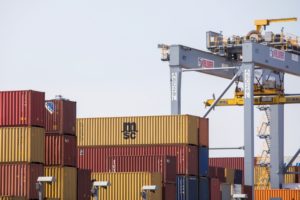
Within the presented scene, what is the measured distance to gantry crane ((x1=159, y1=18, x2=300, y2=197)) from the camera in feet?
305

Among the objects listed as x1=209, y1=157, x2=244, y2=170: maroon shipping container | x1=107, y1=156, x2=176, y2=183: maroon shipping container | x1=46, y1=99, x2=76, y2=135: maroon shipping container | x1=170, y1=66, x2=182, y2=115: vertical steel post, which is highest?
x1=170, y1=66, x2=182, y2=115: vertical steel post

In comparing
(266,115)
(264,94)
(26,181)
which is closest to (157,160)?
(26,181)

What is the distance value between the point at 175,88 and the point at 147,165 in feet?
52.4

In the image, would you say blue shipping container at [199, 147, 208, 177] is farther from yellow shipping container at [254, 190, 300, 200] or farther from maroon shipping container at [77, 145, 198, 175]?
yellow shipping container at [254, 190, 300, 200]

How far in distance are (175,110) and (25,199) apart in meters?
29.4

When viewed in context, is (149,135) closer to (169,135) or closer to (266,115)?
(169,135)

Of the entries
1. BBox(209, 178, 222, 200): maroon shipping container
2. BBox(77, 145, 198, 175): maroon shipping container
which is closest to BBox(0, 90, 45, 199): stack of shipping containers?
BBox(77, 145, 198, 175): maroon shipping container

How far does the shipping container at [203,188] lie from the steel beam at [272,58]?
11.5 metres

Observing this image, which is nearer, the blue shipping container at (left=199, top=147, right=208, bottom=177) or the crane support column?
the blue shipping container at (left=199, top=147, right=208, bottom=177)

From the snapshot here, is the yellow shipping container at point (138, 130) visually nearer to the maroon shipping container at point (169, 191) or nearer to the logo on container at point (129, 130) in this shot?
the logo on container at point (129, 130)

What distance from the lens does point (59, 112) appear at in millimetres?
71938

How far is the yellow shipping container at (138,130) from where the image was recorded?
277 feet

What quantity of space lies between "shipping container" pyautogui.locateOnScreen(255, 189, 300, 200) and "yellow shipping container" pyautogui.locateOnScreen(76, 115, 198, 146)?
15.4 m

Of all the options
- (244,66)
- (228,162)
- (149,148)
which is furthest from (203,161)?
(228,162)
